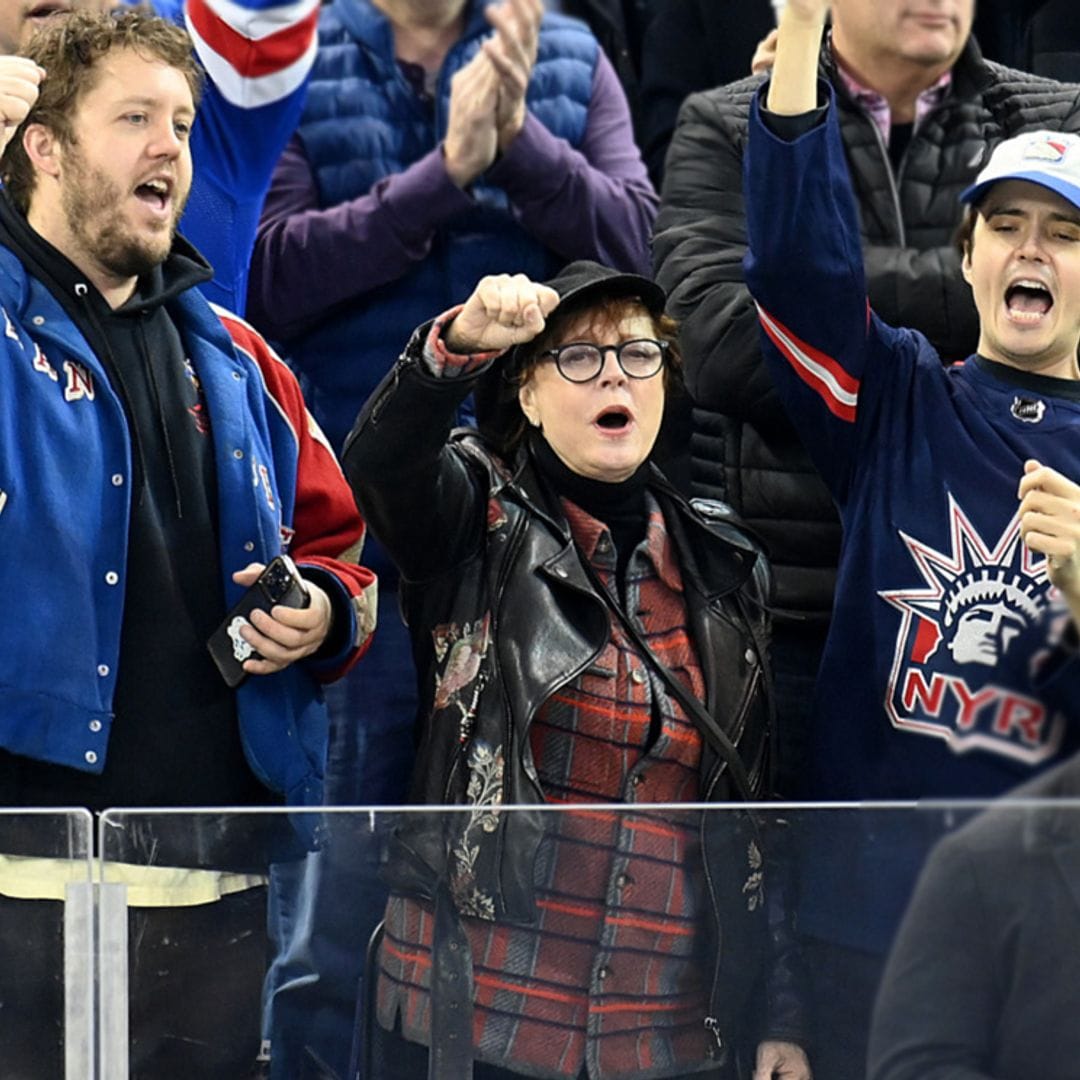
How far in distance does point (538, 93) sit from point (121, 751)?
1.85 m

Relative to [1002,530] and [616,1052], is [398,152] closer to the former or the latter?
[1002,530]

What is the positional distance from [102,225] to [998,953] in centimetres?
218

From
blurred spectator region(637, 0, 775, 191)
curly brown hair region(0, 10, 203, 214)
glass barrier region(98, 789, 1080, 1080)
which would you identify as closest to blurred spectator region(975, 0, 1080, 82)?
blurred spectator region(637, 0, 775, 191)

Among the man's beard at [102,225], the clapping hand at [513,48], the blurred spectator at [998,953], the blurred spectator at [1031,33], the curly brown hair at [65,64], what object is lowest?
the blurred spectator at [998,953]

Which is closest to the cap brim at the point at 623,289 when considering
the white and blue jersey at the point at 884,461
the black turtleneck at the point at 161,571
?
the white and blue jersey at the point at 884,461

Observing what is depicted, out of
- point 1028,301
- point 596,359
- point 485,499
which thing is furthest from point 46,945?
point 1028,301

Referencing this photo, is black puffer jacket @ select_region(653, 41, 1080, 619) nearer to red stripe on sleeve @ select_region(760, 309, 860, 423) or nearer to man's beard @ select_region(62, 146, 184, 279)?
red stripe on sleeve @ select_region(760, 309, 860, 423)

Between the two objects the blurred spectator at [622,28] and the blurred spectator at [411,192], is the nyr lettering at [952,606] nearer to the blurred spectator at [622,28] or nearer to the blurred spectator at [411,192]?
the blurred spectator at [411,192]

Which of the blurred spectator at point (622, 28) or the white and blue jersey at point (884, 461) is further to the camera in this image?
the blurred spectator at point (622, 28)

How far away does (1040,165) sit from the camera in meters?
3.74

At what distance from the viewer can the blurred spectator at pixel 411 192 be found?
4406mm

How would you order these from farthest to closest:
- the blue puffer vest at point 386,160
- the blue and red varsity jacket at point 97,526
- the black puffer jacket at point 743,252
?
the blue puffer vest at point 386,160, the black puffer jacket at point 743,252, the blue and red varsity jacket at point 97,526

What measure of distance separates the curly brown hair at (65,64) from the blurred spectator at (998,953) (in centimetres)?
221

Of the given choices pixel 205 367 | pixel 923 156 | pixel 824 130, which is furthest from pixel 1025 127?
pixel 205 367
